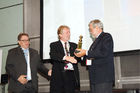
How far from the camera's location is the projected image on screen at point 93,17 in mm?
3457

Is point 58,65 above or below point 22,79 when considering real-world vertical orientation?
above

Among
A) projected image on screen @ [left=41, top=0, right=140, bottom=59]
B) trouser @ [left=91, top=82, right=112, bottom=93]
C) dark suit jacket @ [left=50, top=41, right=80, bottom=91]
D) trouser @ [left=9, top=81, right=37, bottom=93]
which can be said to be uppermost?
projected image on screen @ [left=41, top=0, right=140, bottom=59]

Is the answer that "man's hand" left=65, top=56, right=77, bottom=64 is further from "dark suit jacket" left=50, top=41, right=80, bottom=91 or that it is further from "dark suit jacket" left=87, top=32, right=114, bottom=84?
"dark suit jacket" left=87, top=32, right=114, bottom=84

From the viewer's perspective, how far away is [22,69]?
3.53m

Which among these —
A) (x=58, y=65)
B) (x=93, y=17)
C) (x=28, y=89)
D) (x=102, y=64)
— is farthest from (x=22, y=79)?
(x=93, y=17)

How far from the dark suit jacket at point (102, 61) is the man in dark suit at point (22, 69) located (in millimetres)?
1087

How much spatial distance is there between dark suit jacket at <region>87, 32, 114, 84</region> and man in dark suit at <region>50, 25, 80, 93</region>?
17.8 inches

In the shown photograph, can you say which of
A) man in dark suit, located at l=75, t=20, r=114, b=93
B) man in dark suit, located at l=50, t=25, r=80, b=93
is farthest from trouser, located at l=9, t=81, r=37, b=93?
man in dark suit, located at l=75, t=20, r=114, b=93

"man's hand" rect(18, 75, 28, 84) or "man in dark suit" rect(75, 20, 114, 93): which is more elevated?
"man in dark suit" rect(75, 20, 114, 93)

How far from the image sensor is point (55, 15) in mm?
4250

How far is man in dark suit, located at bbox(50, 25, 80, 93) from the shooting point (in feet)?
10.6

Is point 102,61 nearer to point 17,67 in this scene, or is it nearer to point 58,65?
point 58,65

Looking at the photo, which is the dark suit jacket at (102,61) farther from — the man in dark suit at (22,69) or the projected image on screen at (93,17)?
the man in dark suit at (22,69)

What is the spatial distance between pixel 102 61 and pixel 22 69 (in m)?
1.34
